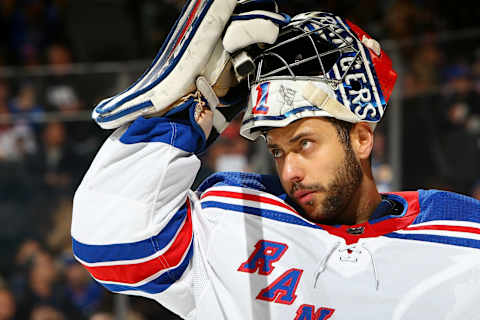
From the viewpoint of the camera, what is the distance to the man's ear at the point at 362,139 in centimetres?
147

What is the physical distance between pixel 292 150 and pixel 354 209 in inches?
9.1

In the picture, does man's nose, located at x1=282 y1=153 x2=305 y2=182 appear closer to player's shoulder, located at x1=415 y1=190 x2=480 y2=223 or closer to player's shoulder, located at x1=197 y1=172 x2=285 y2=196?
player's shoulder, located at x1=197 y1=172 x2=285 y2=196

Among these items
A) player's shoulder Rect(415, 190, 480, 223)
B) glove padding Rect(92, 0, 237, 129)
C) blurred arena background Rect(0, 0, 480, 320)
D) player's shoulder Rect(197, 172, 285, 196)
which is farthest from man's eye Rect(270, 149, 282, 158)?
blurred arena background Rect(0, 0, 480, 320)

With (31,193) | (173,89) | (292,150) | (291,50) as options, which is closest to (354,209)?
(292,150)

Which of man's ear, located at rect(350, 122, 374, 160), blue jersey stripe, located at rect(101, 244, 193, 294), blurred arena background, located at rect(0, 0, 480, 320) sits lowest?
blurred arena background, located at rect(0, 0, 480, 320)

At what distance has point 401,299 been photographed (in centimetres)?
135

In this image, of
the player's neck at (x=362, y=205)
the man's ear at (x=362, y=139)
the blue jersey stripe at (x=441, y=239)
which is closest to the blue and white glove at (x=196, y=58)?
the man's ear at (x=362, y=139)

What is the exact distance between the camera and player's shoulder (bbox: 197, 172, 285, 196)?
5.03ft

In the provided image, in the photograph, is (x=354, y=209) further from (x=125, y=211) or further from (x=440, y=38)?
(x=440, y=38)

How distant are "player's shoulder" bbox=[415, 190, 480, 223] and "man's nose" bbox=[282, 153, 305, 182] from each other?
32cm

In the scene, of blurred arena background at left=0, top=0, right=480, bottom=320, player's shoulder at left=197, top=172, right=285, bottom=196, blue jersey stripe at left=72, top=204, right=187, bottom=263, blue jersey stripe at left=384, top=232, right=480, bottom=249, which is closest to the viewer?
blue jersey stripe at left=72, top=204, right=187, bottom=263

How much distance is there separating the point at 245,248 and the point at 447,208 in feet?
1.62

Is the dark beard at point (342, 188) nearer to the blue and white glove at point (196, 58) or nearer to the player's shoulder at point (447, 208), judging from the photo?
the player's shoulder at point (447, 208)

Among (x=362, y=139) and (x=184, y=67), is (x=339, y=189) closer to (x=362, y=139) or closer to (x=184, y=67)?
(x=362, y=139)
